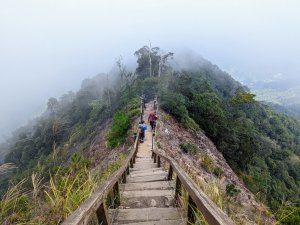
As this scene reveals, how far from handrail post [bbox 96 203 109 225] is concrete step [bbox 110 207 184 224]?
0.48m

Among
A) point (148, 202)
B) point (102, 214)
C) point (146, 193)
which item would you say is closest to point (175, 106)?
point (146, 193)

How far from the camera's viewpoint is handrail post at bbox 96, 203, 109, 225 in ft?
10.3

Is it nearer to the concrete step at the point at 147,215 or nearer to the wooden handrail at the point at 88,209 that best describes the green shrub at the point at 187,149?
the concrete step at the point at 147,215

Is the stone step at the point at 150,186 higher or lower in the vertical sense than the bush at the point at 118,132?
higher

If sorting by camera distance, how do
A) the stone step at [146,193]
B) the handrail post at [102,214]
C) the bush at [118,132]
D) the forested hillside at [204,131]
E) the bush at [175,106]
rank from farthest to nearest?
1. the bush at [175,106]
2. the forested hillside at [204,131]
3. the bush at [118,132]
4. the stone step at [146,193]
5. the handrail post at [102,214]

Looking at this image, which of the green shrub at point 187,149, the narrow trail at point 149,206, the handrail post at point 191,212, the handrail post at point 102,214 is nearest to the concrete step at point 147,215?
the narrow trail at point 149,206

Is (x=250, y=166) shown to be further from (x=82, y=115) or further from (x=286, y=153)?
(x=82, y=115)

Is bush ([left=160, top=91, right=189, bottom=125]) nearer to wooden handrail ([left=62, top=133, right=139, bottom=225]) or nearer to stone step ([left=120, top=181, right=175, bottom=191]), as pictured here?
stone step ([left=120, top=181, right=175, bottom=191])

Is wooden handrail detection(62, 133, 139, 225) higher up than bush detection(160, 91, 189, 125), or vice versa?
wooden handrail detection(62, 133, 139, 225)

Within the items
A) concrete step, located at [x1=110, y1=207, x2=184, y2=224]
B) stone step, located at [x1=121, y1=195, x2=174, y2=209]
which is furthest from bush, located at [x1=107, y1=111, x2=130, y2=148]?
concrete step, located at [x1=110, y1=207, x2=184, y2=224]

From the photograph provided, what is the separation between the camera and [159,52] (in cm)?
6072

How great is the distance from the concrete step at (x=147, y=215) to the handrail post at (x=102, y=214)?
0.48 metres

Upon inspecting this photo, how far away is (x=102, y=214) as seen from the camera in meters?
3.15

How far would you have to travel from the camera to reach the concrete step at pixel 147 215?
143 inches
